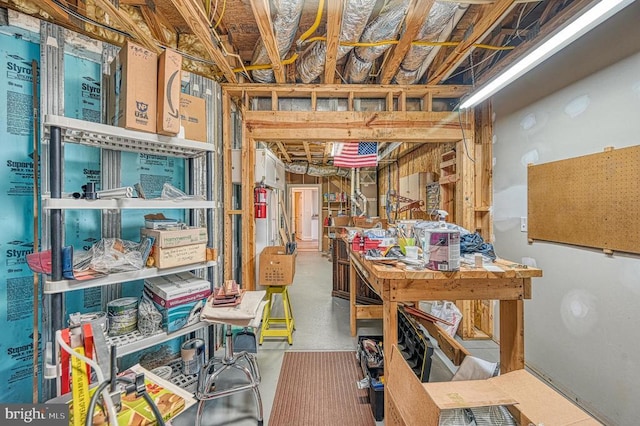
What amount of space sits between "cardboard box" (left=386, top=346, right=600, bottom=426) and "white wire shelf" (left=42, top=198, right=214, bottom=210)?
1560 mm

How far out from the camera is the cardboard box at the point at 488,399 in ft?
3.44

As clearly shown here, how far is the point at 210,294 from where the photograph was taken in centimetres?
194

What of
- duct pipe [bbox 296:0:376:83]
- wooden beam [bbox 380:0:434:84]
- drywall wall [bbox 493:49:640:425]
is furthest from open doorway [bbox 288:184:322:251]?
drywall wall [bbox 493:49:640:425]

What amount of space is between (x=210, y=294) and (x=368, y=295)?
96.9 inches

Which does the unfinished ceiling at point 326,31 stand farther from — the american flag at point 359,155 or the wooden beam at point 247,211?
the american flag at point 359,155

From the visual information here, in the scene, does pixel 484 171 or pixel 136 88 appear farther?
pixel 484 171

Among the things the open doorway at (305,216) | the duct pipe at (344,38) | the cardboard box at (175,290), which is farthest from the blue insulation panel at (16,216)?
the open doorway at (305,216)

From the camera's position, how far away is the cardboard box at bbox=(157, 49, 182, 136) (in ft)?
5.22

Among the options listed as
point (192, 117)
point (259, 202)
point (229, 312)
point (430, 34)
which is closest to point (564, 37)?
point (430, 34)

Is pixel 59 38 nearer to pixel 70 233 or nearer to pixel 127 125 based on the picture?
pixel 127 125

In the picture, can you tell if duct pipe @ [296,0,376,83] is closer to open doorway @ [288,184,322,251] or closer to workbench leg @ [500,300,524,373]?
workbench leg @ [500,300,524,373]

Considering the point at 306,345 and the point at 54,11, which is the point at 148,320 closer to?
the point at 306,345

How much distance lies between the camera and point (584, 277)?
1.92 meters

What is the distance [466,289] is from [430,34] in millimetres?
1990
